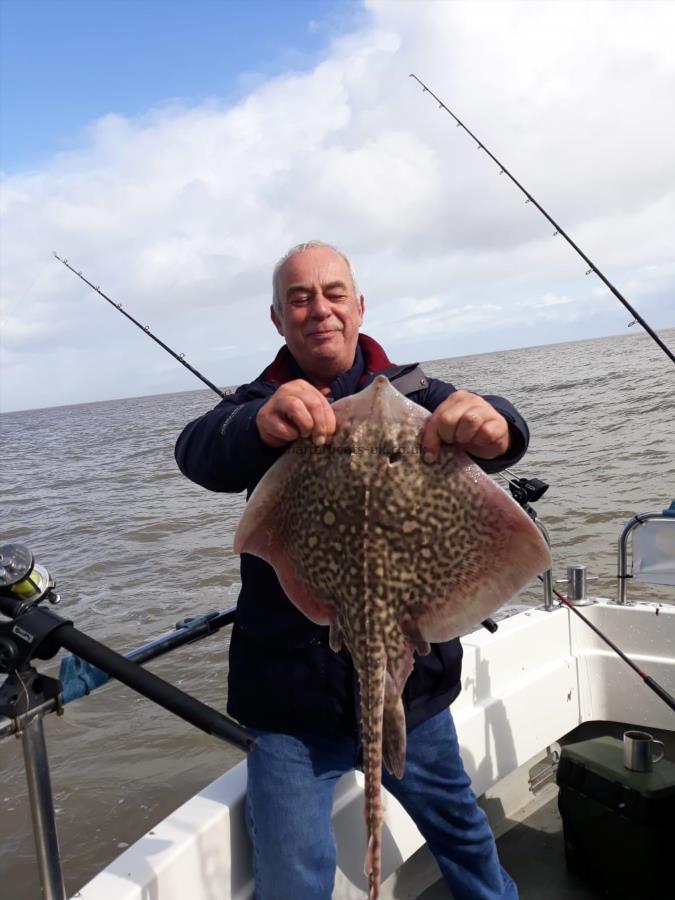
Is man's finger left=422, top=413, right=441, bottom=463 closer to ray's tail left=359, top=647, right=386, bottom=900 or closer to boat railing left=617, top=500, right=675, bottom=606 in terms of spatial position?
ray's tail left=359, top=647, right=386, bottom=900

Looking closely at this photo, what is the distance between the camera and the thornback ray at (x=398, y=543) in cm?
176

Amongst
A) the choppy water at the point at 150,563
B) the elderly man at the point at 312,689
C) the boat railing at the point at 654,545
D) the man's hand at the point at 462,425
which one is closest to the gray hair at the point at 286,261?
the elderly man at the point at 312,689

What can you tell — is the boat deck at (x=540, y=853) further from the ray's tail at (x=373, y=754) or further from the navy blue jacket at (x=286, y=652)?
the ray's tail at (x=373, y=754)

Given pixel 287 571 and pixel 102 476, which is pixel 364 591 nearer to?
pixel 287 571

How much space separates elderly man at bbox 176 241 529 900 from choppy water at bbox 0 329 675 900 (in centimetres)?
327

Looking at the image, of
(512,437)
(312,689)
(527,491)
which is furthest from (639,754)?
(512,437)

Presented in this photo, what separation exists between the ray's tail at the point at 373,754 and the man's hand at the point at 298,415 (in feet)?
1.86

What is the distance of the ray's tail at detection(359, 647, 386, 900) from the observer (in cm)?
166

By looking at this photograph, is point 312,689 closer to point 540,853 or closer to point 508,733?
point 508,733

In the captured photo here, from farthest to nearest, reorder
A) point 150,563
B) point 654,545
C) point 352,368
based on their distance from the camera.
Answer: point 150,563, point 654,545, point 352,368

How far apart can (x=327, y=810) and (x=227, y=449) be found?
132 cm

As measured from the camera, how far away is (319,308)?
2.43m

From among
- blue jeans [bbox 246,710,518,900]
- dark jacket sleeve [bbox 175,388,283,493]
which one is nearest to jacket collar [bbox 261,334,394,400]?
dark jacket sleeve [bbox 175,388,283,493]

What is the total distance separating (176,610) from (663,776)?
22.1ft
